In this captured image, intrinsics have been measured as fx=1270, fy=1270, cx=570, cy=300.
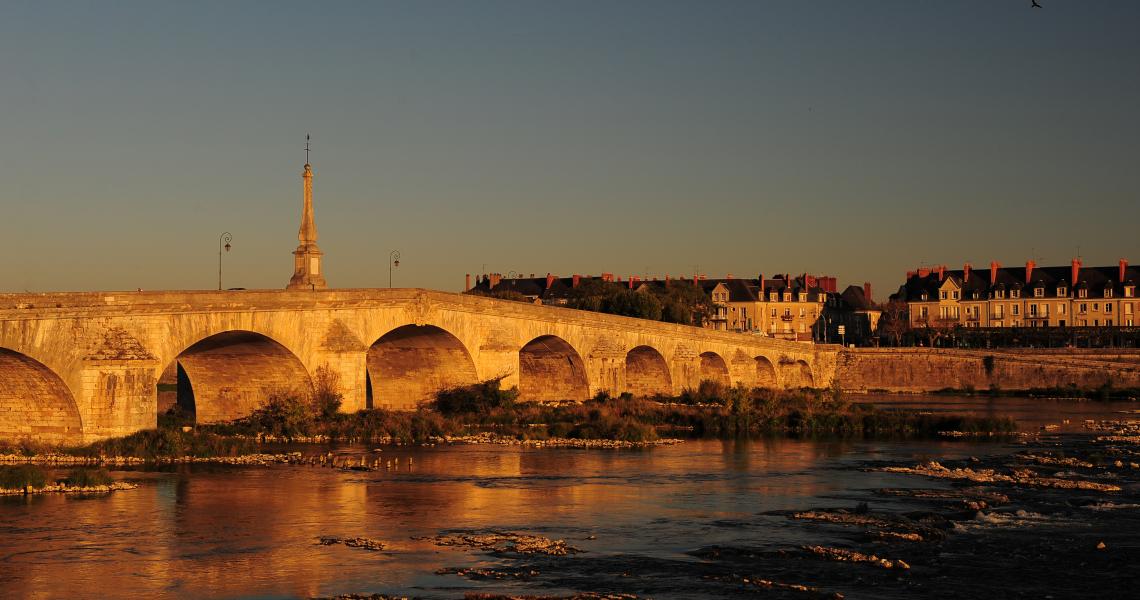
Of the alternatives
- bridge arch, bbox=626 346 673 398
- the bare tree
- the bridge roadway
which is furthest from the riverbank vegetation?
the bare tree

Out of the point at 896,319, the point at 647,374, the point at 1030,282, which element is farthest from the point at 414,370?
the point at 1030,282

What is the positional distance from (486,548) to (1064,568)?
969cm

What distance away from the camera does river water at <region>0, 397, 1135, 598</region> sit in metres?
19.6

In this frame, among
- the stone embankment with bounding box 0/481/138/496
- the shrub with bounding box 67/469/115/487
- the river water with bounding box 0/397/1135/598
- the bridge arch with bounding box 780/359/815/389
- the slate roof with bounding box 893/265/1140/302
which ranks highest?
the slate roof with bounding box 893/265/1140/302

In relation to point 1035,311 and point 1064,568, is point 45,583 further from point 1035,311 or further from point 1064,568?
point 1035,311

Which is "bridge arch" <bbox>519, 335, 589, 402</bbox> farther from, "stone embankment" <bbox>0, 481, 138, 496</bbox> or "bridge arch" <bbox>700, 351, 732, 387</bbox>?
"stone embankment" <bbox>0, 481, 138, 496</bbox>

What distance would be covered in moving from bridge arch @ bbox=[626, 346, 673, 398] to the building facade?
184 feet

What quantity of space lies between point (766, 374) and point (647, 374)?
18.1 meters

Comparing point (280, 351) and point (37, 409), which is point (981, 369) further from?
point (37, 409)

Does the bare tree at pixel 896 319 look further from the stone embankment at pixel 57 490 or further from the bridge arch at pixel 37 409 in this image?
the stone embankment at pixel 57 490

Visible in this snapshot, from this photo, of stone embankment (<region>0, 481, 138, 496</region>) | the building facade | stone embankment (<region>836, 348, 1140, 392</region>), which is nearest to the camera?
stone embankment (<region>0, 481, 138, 496</region>)

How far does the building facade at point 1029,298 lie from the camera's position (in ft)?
360


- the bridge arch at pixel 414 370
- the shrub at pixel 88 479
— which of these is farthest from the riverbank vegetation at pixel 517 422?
the shrub at pixel 88 479

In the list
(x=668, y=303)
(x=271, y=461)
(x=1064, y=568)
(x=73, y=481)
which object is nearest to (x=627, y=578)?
(x=1064, y=568)
